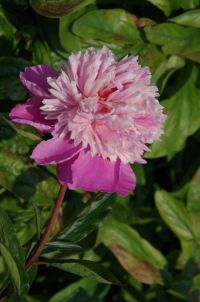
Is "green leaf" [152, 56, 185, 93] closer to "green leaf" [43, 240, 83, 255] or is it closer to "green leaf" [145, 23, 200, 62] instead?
"green leaf" [145, 23, 200, 62]

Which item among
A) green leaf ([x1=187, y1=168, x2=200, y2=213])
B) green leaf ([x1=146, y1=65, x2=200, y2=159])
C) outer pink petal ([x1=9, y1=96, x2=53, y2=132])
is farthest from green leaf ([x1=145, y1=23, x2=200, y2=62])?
outer pink petal ([x1=9, y1=96, x2=53, y2=132])

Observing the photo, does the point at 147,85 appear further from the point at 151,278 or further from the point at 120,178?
the point at 151,278

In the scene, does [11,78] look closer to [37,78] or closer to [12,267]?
[37,78]

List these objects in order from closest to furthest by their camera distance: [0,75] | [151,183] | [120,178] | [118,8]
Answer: [120,178] → [0,75] → [118,8] → [151,183]

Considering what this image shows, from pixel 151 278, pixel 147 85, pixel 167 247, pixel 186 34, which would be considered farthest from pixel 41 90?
pixel 167 247

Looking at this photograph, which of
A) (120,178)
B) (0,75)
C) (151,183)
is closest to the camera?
(120,178)

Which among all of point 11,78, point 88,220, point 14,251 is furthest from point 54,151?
point 11,78
